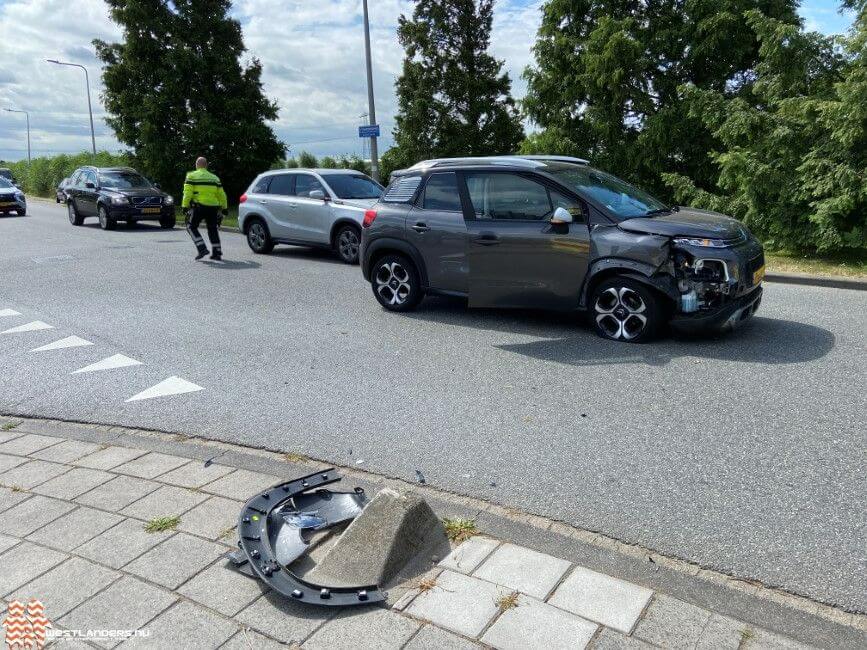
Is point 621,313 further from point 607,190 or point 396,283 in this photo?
point 396,283

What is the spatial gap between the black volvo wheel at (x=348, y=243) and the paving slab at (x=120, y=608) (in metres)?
9.85

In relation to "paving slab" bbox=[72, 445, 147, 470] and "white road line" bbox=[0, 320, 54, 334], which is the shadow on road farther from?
"white road line" bbox=[0, 320, 54, 334]

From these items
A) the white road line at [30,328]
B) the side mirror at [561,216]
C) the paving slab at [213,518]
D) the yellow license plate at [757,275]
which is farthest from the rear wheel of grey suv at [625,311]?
the white road line at [30,328]

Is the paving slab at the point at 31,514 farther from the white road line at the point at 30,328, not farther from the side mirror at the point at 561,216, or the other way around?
the white road line at the point at 30,328

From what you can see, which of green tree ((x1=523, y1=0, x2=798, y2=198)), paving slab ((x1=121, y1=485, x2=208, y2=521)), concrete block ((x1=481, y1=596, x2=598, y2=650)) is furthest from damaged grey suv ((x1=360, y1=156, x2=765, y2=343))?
green tree ((x1=523, y1=0, x2=798, y2=198))

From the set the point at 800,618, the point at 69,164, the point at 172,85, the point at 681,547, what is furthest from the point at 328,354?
the point at 69,164

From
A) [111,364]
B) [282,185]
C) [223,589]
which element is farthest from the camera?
[282,185]

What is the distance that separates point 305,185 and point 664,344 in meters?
8.66

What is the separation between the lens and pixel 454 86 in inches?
978

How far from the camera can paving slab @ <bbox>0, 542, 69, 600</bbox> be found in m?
2.95

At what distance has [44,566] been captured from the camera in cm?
307

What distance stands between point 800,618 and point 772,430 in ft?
6.60

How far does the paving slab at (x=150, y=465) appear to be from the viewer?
4066 millimetres

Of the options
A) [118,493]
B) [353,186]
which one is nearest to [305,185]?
[353,186]
